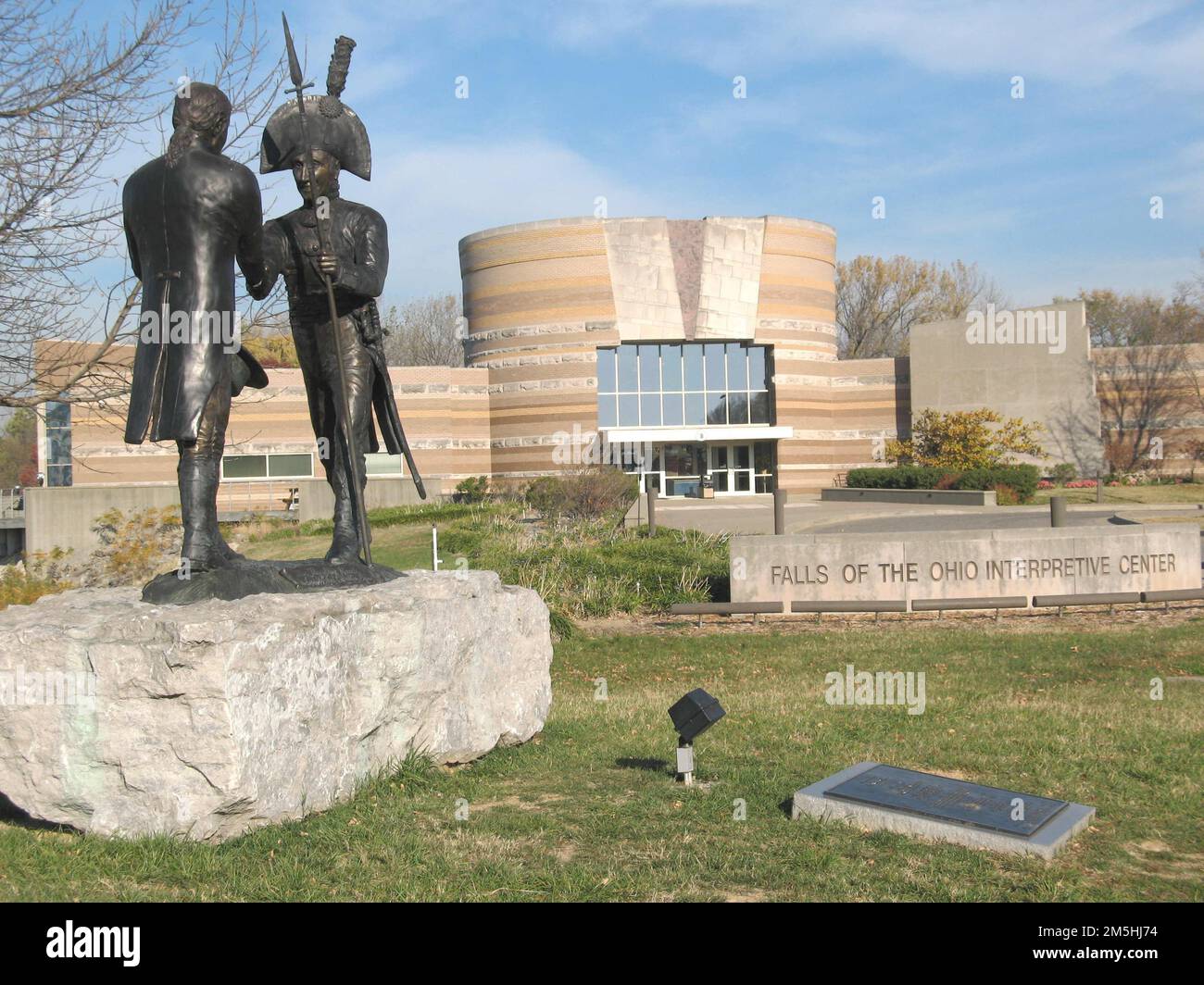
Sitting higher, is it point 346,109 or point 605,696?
point 346,109

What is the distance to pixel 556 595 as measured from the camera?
15227mm

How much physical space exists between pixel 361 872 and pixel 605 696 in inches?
208

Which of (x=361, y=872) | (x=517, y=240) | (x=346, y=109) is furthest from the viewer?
(x=517, y=240)

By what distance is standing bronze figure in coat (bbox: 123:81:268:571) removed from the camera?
5777 millimetres

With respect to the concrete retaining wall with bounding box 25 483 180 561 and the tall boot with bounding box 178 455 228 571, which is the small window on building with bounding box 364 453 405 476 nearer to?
the concrete retaining wall with bounding box 25 483 180 561

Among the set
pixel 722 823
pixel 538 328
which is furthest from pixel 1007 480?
pixel 722 823

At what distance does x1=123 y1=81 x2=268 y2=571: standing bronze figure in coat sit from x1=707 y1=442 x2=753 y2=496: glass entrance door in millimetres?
38856

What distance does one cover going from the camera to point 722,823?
5.40 metres

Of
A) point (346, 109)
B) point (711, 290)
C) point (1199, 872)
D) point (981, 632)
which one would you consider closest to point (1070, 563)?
point (981, 632)

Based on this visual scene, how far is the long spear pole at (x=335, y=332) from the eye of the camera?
653cm

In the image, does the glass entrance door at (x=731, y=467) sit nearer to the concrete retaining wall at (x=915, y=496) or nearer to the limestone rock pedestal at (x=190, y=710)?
the concrete retaining wall at (x=915, y=496)

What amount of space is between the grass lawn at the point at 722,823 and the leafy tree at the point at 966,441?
32198 mm

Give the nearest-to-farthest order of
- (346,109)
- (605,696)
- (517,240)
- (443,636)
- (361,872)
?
(361,872) < (443,636) < (346,109) < (605,696) < (517,240)
